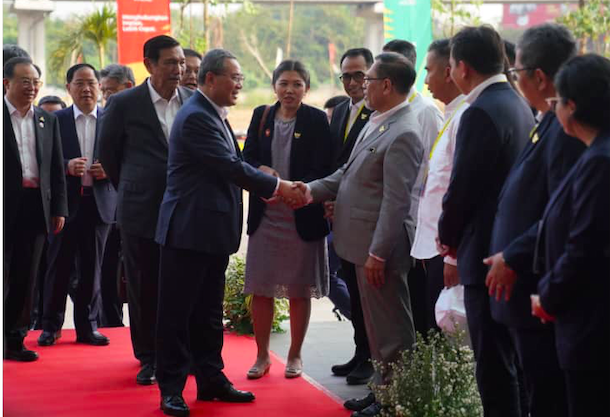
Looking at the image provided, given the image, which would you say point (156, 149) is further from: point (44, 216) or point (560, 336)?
point (560, 336)

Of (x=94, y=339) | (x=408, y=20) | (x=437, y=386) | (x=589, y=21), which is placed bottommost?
(x=94, y=339)

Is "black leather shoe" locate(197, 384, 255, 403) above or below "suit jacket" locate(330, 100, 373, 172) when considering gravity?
below

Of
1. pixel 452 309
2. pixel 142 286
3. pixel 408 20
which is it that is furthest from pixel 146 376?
pixel 408 20

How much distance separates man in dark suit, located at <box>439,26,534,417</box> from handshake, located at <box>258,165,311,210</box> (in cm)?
135

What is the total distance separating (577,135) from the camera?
266cm

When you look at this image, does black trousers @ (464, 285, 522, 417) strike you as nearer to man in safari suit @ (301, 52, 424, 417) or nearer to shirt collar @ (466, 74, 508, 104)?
shirt collar @ (466, 74, 508, 104)

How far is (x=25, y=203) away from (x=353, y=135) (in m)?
1.89

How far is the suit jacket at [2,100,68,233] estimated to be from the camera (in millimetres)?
5258

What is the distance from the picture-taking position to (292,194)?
15.2ft

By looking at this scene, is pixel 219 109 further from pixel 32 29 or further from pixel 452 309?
pixel 32 29

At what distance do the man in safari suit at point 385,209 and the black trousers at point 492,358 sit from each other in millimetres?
932

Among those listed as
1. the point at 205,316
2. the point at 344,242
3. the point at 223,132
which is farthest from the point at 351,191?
the point at 205,316

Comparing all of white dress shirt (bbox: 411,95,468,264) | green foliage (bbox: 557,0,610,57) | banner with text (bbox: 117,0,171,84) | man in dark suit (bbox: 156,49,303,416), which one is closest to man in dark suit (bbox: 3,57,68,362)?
man in dark suit (bbox: 156,49,303,416)

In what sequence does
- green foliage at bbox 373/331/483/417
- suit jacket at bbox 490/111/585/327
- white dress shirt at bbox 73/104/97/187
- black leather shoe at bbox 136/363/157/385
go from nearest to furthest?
suit jacket at bbox 490/111/585/327
green foliage at bbox 373/331/483/417
black leather shoe at bbox 136/363/157/385
white dress shirt at bbox 73/104/97/187
